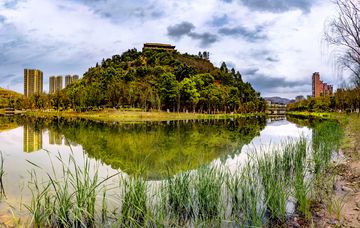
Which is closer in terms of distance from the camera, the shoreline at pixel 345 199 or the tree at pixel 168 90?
the shoreline at pixel 345 199

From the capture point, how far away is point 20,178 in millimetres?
7129

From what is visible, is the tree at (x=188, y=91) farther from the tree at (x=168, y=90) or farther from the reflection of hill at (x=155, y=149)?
the reflection of hill at (x=155, y=149)

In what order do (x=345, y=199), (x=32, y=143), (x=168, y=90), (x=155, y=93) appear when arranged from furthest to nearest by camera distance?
(x=155, y=93), (x=168, y=90), (x=32, y=143), (x=345, y=199)

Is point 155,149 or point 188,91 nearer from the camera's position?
point 155,149

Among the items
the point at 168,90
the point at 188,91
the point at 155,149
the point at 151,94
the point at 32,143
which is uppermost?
the point at 168,90

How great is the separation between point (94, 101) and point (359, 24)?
56.5m

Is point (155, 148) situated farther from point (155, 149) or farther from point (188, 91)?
point (188, 91)

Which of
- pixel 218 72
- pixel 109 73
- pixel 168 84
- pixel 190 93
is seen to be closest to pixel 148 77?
pixel 109 73

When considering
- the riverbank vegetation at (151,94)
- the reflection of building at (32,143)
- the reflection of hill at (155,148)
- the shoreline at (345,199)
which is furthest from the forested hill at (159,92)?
the shoreline at (345,199)

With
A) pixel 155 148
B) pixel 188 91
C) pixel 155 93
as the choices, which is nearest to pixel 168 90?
pixel 155 93

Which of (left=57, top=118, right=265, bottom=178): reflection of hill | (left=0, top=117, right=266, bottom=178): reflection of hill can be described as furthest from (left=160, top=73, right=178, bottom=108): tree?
(left=57, top=118, right=265, bottom=178): reflection of hill

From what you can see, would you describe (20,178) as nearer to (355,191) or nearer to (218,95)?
(355,191)

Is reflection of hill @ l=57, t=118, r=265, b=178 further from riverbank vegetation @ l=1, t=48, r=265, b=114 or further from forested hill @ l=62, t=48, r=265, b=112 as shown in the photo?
riverbank vegetation @ l=1, t=48, r=265, b=114

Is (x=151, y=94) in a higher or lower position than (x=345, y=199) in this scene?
higher
